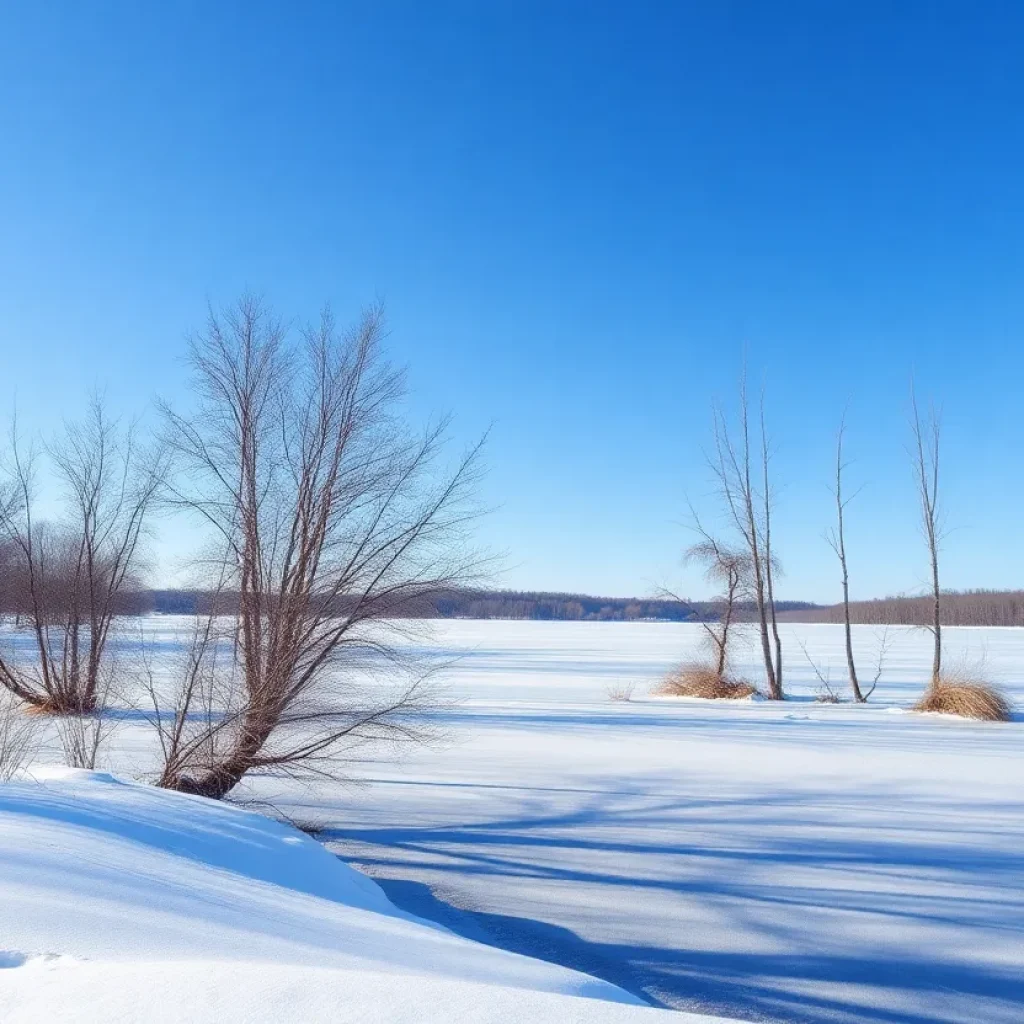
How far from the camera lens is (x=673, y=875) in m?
7.14

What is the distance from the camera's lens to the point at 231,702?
900 centimetres

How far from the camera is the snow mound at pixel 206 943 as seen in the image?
2430mm

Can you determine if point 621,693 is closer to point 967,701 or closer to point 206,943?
point 967,701

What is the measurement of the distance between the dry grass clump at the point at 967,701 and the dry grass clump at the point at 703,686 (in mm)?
5040

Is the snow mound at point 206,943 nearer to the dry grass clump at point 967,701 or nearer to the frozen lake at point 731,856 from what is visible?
the frozen lake at point 731,856

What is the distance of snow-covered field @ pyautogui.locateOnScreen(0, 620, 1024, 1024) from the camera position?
12.1ft

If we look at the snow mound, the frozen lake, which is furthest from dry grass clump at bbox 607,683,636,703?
the snow mound

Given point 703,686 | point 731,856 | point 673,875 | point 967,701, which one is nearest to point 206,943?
point 673,875

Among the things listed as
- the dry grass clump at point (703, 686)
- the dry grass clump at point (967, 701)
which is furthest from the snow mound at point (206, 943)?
the dry grass clump at point (703, 686)

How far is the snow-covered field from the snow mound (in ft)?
0.09

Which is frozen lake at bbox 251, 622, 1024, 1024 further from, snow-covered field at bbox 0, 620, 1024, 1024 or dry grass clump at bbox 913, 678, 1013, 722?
dry grass clump at bbox 913, 678, 1013, 722

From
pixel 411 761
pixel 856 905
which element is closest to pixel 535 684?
pixel 411 761

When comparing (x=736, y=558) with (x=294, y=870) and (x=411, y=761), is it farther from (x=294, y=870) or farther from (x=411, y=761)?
(x=294, y=870)

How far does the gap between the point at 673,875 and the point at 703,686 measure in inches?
655
